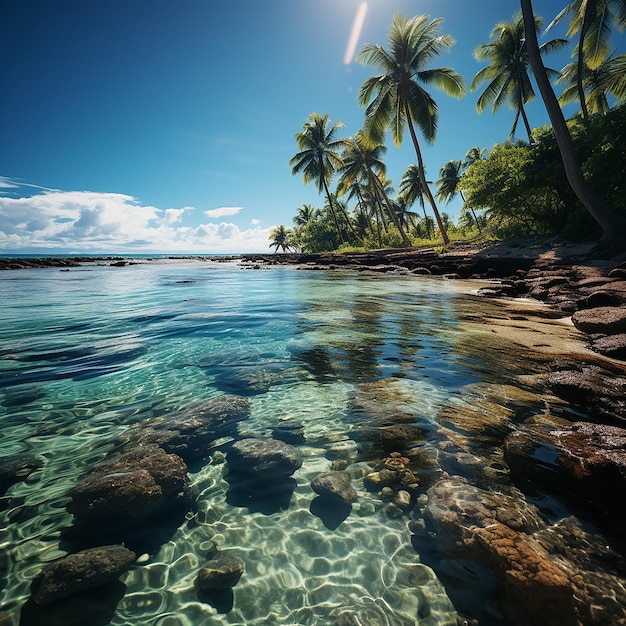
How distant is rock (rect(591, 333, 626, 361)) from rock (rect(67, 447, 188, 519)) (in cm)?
546

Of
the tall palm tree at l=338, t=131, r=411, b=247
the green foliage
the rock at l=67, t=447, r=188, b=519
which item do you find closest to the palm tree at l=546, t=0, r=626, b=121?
the green foliage

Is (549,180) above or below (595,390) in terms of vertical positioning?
above

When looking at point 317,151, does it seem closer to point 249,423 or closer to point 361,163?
point 361,163

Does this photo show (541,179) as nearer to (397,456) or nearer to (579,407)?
(579,407)

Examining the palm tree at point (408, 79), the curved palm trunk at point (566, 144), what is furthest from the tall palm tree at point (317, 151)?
the curved palm trunk at point (566, 144)

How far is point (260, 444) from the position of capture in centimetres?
264

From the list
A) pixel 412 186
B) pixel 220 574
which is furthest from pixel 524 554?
pixel 412 186

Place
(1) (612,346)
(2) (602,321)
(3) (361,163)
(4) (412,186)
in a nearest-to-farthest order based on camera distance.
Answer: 1. (1) (612,346)
2. (2) (602,321)
3. (3) (361,163)
4. (4) (412,186)

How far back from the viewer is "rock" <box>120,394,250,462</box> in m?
2.68

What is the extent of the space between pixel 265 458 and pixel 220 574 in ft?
2.82

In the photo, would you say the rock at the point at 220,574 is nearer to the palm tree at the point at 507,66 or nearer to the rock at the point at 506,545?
the rock at the point at 506,545

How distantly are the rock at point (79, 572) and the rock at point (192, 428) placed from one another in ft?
2.88

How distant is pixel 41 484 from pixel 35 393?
1964mm

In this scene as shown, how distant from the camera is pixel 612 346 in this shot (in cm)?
443
